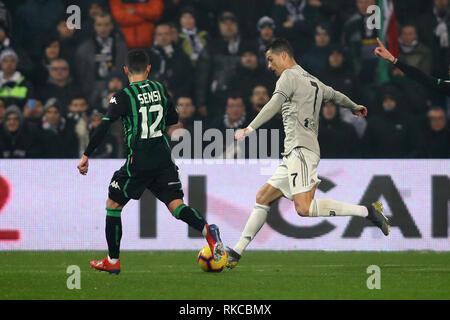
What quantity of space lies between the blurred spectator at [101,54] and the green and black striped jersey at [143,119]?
5417mm

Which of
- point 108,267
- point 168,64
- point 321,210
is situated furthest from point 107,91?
point 321,210

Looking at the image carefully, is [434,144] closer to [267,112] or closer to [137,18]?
[137,18]

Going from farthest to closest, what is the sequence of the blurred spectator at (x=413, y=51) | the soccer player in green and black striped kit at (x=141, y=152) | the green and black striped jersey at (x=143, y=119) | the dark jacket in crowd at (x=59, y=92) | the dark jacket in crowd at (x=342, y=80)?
the blurred spectator at (x=413, y=51)
the dark jacket in crowd at (x=59, y=92)
the dark jacket in crowd at (x=342, y=80)
the soccer player in green and black striped kit at (x=141, y=152)
the green and black striped jersey at (x=143, y=119)

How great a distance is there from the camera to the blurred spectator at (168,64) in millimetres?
13898

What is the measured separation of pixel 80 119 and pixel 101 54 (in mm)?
1374

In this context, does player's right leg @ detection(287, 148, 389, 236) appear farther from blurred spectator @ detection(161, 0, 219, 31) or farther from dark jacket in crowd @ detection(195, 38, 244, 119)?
blurred spectator @ detection(161, 0, 219, 31)

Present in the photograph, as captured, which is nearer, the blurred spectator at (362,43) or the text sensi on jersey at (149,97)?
the text sensi on jersey at (149,97)

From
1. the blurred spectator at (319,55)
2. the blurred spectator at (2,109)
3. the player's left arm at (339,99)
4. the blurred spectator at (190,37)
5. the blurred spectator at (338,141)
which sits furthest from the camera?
the blurred spectator at (190,37)

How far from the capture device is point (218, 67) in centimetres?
1412

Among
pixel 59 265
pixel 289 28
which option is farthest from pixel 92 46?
pixel 59 265

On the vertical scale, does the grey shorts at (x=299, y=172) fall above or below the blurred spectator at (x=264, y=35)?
below

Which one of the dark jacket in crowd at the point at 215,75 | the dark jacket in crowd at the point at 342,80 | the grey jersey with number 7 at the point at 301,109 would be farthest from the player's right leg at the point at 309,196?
the dark jacket in crowd at the point at 215,75

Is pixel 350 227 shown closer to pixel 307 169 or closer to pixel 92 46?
pixel 307 169

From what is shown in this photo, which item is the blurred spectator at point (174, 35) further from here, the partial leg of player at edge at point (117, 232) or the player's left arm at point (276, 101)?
the partial leg of player at edge at point (117, 232)
